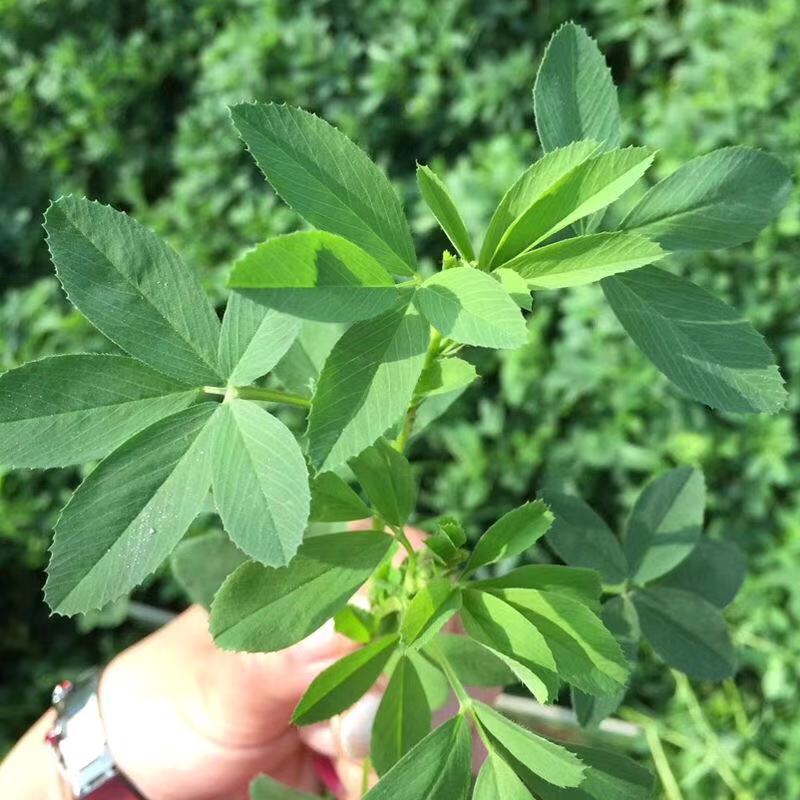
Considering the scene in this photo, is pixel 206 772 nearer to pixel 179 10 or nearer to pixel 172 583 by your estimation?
pixel 172 583

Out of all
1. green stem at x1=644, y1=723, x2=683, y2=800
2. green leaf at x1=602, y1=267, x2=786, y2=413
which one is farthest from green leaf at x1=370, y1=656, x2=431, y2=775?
green stem at x1=644, y1=723, x2=683, y2=800

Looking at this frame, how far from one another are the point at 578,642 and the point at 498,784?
0.42ft

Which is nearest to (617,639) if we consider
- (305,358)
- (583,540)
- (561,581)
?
(583,540)

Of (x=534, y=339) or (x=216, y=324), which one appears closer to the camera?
(x=216, y=324)

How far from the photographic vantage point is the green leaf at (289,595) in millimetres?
646

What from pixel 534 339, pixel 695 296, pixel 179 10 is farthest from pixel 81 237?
pixel 179 10

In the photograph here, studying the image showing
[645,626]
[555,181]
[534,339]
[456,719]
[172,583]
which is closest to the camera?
[555,181]

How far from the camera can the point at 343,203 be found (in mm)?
605

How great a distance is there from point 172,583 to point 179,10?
1.74 meters

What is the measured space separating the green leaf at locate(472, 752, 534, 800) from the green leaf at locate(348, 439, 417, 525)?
205 mm

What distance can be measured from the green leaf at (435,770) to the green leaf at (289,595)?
12 cm

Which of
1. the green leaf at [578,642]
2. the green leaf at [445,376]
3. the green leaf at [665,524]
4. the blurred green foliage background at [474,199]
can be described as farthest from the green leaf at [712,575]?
the blurred green foliage background at [474,199]

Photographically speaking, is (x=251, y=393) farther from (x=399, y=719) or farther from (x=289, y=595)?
(x=399, y=719)

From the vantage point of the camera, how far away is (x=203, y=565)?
985 millimetres
